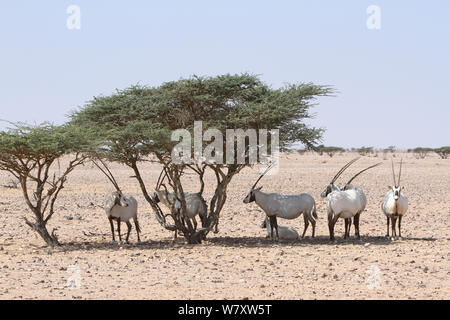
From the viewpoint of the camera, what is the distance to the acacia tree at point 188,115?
50.2ft

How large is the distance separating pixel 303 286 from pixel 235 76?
22.0ft

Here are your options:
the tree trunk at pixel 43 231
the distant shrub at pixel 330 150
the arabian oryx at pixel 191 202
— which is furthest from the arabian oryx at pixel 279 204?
the distant shrub at pixel 330 150

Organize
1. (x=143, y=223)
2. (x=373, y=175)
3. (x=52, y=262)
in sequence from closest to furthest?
(x=52, y=262)
(x=143, y=223)
(x=373, y=175)

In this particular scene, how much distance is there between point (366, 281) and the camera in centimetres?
1108

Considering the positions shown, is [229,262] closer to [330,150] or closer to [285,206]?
[285,206]

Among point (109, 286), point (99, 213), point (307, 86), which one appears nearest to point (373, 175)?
point (99, 213)
